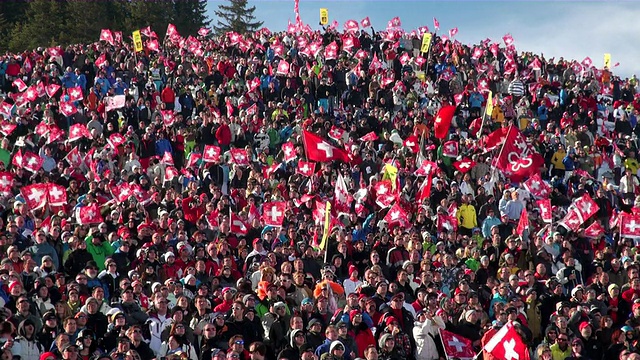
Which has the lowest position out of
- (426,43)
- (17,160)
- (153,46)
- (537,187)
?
(17,160)

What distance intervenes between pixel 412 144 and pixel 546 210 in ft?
16.1

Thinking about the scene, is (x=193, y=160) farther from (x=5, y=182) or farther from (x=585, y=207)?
(x=585, y=207)

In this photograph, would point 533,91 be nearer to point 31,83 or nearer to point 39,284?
point 31,83

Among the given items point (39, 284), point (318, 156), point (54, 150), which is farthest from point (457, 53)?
point (39, 284)

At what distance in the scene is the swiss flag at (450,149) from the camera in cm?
2231

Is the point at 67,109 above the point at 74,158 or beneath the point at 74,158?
above

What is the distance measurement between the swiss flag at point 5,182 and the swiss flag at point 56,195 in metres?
1.11

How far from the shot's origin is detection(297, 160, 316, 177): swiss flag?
67.1 ft

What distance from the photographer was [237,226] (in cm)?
1697

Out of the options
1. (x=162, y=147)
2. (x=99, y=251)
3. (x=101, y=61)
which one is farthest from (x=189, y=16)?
(x=99, y=251)

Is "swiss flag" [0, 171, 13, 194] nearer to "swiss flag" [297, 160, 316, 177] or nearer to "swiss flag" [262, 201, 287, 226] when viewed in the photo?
"swiss flag" [262, 201, 287, 226]

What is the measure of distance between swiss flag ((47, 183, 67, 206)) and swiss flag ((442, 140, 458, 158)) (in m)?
9.10

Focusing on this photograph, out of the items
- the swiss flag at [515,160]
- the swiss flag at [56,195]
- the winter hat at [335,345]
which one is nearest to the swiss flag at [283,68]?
the swiss flag at [515,160]

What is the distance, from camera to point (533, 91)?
29.9 m
